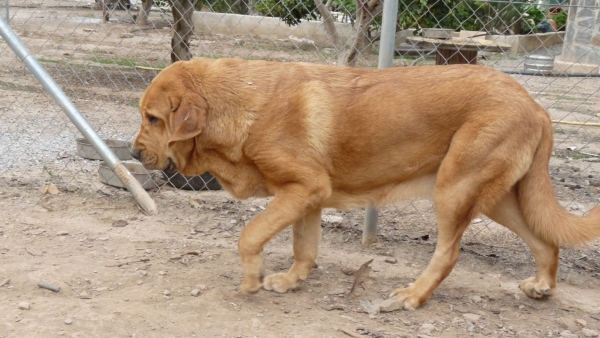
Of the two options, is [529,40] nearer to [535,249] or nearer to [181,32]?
[181,32]

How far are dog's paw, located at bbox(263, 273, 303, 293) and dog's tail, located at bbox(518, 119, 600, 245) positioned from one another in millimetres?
1502

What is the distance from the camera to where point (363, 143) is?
4180 millimetres

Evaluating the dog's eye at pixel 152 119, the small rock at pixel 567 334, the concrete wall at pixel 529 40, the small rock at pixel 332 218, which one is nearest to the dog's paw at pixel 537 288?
the small rock at pixel 567 334

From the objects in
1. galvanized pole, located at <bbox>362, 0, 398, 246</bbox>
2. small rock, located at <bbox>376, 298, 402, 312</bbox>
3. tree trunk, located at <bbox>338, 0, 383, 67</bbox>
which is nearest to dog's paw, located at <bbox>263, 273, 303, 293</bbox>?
small rock, located at <bbox>376, 298, 402, 312</bbox>

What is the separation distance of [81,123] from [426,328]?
3.02 metres

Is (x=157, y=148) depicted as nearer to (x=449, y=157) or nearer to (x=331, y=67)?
(x=331, y=67)

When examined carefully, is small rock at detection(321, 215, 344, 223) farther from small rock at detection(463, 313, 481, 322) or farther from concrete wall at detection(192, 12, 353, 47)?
concrete wall at detection(192, 12, 353, 47)

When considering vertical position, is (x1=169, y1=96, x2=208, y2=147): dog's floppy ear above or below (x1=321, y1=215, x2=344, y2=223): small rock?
above

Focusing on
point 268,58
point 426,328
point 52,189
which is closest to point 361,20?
point 52,189

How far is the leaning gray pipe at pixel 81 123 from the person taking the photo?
5359 mm

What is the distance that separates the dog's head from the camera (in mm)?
4094

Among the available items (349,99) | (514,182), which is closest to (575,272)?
(514,182)

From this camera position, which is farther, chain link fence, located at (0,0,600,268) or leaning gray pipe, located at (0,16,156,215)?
chain link fence, located at (0,0,600,268)

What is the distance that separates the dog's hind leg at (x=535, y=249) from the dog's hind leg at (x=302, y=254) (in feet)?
3.64
